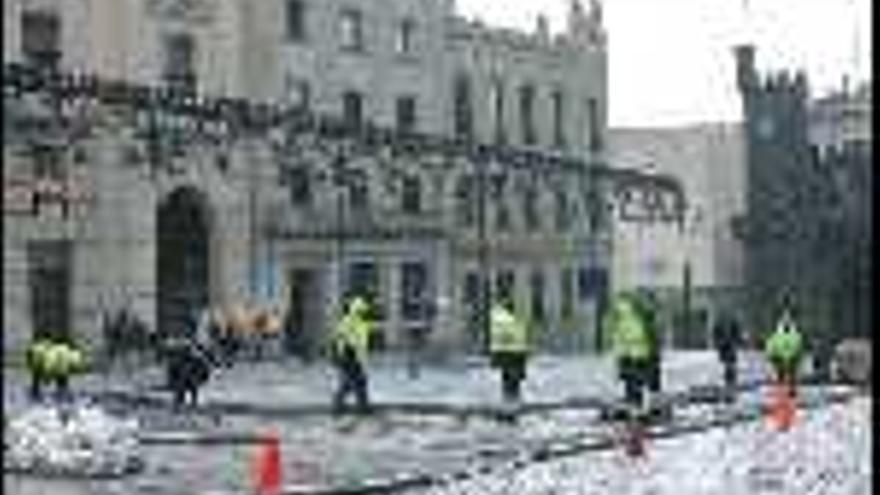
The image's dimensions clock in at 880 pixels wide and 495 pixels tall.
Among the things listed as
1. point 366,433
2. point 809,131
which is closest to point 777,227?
point 809,131

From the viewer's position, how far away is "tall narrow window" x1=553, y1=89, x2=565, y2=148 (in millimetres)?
72625

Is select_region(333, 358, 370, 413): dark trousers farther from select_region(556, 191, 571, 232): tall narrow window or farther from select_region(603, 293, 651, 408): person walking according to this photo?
select_region(556, 191, 571, 232): tall narrow window

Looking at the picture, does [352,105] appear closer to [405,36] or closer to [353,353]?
[405,36]

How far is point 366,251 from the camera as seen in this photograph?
62094mm

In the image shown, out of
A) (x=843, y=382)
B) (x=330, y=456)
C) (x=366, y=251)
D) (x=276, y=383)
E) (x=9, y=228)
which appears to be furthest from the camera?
(x=366, y=251)

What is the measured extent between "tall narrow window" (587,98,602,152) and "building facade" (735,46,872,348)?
9.82 metres

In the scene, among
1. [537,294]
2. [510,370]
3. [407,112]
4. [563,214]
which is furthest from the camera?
[563,214]

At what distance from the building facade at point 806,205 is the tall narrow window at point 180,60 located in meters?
14.5

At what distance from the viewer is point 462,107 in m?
67.4

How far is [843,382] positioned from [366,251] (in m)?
23.9

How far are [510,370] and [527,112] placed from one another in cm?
4025

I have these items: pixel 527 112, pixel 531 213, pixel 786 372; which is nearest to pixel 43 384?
pixel 786 372

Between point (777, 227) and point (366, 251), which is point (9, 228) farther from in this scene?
point (777, 227)

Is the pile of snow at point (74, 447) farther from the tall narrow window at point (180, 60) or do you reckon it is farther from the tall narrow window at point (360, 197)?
the tall narrow window at point (360, 197)
